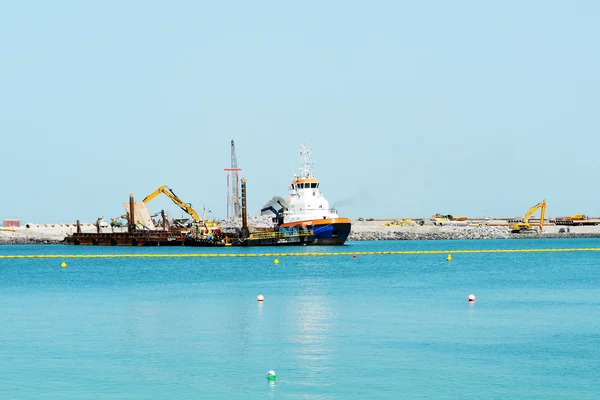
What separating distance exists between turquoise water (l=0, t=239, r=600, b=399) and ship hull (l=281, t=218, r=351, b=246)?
50484 millimetres

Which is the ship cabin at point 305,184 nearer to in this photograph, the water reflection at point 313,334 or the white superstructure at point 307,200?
the white superstructure at point 307,200

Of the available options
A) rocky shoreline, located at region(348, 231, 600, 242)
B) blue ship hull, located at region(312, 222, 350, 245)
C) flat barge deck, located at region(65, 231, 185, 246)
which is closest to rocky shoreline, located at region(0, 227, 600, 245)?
rocky shoreline, located at region(348, 231, 600, 242)

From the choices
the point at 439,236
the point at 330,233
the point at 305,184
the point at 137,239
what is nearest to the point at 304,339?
the point at 305,184

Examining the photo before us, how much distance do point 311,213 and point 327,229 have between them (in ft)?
9.30

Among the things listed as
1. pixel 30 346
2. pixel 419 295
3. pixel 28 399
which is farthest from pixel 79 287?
pixel 28 399

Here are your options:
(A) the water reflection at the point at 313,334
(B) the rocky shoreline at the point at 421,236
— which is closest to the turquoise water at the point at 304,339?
(A) the water reflection at the point at 313,334

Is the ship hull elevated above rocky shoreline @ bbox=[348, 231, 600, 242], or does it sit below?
above

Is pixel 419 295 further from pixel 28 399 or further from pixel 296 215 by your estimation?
pixel 296 215

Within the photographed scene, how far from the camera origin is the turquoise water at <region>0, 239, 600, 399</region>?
84.0 feet

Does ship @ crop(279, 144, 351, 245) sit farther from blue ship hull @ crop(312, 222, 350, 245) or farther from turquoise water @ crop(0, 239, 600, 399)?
turquoise water @ crop(0, 239, 600, 399)

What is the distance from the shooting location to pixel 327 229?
11569cm

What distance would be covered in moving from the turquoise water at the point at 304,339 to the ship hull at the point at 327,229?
166 feet

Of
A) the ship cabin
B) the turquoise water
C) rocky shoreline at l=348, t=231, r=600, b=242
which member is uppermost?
the ship cabin

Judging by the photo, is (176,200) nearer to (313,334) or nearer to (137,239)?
(137,239)
